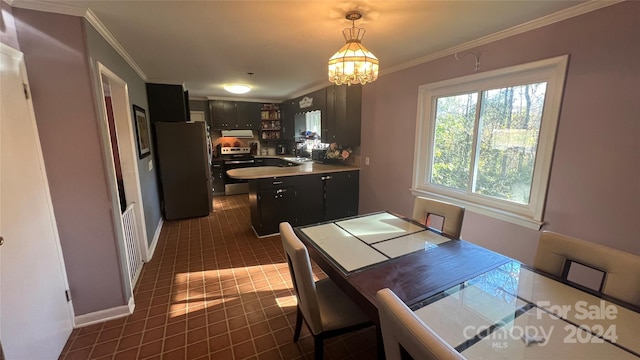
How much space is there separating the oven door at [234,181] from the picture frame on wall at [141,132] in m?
2.18

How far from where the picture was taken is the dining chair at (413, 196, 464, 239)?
1.88 meters

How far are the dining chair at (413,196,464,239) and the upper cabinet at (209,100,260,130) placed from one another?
16.0 ft

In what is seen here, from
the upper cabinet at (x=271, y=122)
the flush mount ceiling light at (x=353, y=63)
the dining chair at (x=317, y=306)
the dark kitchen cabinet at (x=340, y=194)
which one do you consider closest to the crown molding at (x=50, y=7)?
the flush mount ceiling light at (x=353, y=63)

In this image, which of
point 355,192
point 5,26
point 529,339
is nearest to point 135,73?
point 5,26

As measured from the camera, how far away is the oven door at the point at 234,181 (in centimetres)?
577

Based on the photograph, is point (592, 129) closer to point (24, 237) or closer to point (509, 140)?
point (509, 140)

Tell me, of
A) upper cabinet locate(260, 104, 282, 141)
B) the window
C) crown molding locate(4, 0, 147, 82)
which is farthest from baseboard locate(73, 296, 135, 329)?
upper cabinet locate(260, 104, 282, 141)

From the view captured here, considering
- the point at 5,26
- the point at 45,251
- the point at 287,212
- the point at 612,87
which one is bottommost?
the point at 287,212

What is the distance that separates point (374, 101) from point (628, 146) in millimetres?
2469

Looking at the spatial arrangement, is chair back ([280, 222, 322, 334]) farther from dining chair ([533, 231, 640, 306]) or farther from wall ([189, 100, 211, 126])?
wall ([189, 100, 211, 126])

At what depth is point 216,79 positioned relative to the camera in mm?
3867

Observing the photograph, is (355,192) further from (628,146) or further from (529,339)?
(529,339)

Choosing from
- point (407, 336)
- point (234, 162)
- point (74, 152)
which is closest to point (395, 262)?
point (407, 336)

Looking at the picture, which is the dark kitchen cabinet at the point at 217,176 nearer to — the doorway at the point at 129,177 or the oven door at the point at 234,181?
the oven door at the point at 234,181
